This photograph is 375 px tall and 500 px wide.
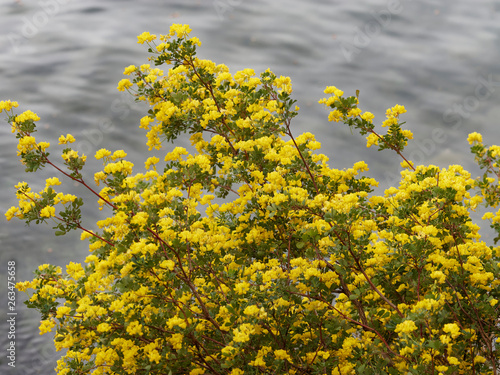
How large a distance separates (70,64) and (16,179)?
7.12 feet

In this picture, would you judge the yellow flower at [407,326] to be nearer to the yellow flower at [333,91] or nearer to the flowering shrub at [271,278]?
the flowering shrub at [271,278]

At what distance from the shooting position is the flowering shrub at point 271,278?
232 centimetres

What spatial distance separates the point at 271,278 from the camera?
7.97 ft

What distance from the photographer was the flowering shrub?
232 centimetres

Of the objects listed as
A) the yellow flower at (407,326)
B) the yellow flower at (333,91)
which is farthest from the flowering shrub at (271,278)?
the yellow flower at (333,91)

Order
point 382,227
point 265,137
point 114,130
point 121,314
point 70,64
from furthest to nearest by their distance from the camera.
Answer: point 70,64 → point 114,130 → point 382,227 → point 265,137 → point 121,314

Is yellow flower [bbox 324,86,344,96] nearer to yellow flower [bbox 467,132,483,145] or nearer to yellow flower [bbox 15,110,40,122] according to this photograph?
yellow flower [bbox 467,132,483,145]

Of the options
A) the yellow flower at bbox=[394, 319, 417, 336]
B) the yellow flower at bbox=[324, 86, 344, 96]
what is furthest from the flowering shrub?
the yellow flower at bbox=[324, 86, 344, 96]

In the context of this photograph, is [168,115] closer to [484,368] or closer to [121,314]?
[121,314]

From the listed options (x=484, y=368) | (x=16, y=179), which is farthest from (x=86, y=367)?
(x=16, y=179)

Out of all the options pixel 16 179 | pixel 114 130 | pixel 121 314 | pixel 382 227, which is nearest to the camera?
pixel 121 314

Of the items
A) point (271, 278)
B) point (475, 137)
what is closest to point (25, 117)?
point (271, 278)

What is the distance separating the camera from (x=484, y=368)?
2.63 metres

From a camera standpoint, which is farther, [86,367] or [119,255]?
[86,367]
